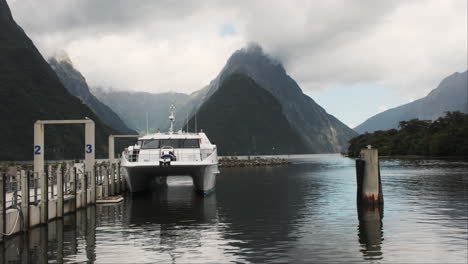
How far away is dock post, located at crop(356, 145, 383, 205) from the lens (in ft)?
90.6

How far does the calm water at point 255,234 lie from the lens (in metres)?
17.8

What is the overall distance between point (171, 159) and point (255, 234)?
15.3 meters

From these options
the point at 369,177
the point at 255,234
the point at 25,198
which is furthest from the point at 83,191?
the point at 369,177

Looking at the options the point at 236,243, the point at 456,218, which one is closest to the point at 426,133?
the point at 456,218

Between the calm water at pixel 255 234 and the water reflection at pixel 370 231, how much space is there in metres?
0.04

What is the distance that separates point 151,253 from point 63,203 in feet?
35.0

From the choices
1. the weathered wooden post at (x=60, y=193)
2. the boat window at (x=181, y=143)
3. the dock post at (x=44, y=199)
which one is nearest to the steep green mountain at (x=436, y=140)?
the boat window at (x=181, y=143)

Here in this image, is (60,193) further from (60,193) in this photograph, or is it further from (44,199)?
(44,199)

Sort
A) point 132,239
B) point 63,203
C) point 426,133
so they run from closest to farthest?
point 132,239
point 63,203
point 426,133

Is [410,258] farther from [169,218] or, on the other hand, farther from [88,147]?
[88,147]

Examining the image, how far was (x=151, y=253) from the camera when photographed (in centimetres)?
1836

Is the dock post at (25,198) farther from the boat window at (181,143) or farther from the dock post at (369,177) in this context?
the boat window at (181,143)


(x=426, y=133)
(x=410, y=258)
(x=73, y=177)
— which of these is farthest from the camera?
(x=426, y=133)

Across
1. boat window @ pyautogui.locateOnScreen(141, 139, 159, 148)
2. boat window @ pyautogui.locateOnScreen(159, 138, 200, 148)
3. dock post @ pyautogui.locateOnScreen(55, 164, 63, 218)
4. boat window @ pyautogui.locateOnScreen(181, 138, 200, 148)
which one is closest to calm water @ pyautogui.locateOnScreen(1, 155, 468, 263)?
dock post @ pyautogui.locateOnScreen(55, 164, 63, 218)
